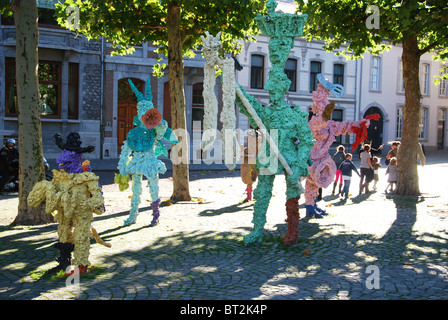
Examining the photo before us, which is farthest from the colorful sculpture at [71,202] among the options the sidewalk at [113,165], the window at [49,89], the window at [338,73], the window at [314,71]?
the window at [338,73]

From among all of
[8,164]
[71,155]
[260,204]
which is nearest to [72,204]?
[71,155]

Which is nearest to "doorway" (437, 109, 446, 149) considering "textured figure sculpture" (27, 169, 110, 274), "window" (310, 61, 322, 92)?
"window" (310, 61, 322, 92)

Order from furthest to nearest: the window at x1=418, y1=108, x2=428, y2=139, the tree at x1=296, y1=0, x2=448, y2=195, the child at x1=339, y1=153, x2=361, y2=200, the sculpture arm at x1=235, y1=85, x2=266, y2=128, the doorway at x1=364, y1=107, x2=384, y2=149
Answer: the window at x1=418, y1=108, x2=428, y2=139 → the doorway at x1=364, y1=107, x2=384, y2=149 → the child at x1=339, y1=153, x2=361, y2=200 → the tree at x1=296, y1=0, x2=448, y2=195 → the sculpture arm at x1=235, y1=85, x2=266, y2=128

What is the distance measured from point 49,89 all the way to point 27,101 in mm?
14601

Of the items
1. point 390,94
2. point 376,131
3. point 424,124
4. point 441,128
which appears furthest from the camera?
→ point 441,128

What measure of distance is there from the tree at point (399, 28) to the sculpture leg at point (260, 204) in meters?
4.46

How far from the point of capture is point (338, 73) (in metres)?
31.2

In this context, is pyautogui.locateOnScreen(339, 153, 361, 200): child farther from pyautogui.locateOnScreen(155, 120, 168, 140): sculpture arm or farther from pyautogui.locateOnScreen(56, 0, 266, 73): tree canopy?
pyautogui.locateOnScreen(155, 120, 168, 140): sculpture arm

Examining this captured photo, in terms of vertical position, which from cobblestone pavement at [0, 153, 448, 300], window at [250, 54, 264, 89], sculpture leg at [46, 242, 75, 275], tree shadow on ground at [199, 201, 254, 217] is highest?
window at [250, 54, 264, 89]

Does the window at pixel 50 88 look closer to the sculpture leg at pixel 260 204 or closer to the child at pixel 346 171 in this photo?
the child at pixel 346 171

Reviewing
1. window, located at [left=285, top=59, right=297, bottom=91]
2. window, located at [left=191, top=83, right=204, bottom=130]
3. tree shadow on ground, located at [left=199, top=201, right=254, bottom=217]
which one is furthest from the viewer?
window, located at [left=285, top=59, right=297, bottom=91]

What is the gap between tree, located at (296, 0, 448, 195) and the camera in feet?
30.0

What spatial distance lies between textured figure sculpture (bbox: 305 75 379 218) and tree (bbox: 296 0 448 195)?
1961mm

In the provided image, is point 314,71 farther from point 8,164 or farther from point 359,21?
point 8,164
